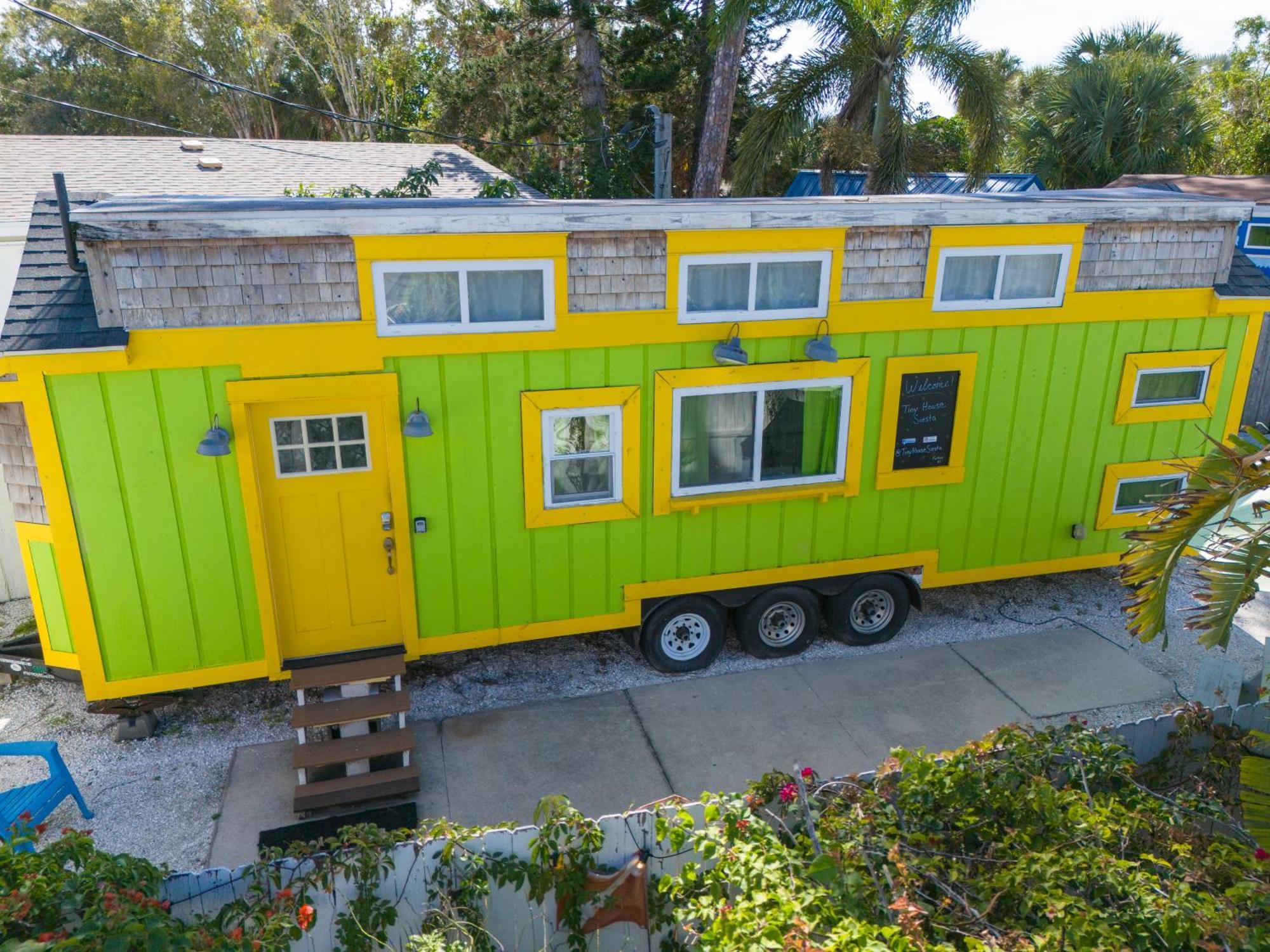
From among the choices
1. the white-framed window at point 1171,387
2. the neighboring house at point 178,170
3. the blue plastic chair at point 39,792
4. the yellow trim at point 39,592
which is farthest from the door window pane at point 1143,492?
the yellow trim at point 39,592

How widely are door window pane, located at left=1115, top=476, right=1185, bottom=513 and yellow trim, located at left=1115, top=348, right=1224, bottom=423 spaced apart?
1.80 ft

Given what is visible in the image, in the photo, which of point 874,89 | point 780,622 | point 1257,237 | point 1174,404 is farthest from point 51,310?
point 1257,237

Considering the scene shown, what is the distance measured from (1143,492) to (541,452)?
529cm

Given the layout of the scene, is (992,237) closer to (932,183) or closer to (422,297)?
(422,297)

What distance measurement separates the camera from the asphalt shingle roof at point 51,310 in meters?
5.24

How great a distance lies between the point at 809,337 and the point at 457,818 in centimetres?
404

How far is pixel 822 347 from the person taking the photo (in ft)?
21.2

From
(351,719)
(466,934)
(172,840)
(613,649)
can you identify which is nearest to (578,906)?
(466,934)

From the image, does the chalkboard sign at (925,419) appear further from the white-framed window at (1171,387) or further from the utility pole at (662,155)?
the utility pole at (662,155)

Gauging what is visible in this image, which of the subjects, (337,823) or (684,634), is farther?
(684,634)

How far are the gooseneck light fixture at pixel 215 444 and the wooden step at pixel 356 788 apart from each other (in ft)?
6.92

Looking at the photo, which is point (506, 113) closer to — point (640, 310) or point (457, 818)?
point (640, 310)

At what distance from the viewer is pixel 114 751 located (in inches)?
242

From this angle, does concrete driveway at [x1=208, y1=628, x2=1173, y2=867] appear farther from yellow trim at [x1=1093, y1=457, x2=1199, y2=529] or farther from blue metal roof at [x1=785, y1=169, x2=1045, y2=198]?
blue metal roof at [x1=785, y1=169, x2=1045, y2=198]
